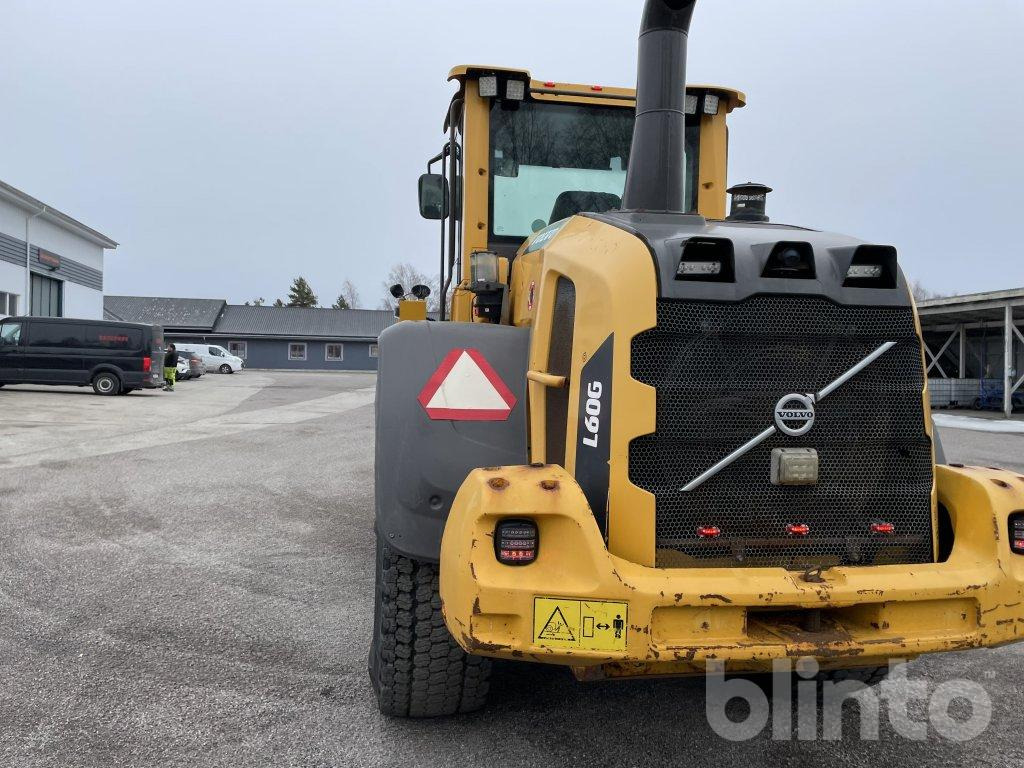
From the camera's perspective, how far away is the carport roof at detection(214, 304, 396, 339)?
56978 mm

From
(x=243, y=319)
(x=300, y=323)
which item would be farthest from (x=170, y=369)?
(x=243, y=319)

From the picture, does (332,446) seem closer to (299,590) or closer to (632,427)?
(299,590)

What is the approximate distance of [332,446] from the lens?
38.6ft

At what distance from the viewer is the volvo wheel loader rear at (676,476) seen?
2.26m

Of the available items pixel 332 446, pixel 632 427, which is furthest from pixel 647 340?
pixel 332 446

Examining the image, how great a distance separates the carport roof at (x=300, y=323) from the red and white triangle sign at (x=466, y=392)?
175 feet

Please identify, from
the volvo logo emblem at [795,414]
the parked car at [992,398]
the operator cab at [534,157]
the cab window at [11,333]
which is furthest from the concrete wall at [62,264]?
the parked car at [992,398]

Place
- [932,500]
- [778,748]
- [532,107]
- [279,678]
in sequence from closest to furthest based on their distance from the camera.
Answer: [932,500]
[778,748]
[279,678]
[532,107]

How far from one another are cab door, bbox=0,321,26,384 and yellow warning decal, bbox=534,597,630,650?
2182cm

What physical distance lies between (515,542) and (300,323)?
5840cm

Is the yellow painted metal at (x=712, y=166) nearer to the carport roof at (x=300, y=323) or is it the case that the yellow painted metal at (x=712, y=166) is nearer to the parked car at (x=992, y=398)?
the parked car at (x=992, y=398)

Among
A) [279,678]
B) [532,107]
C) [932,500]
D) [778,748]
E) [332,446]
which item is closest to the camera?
[932,500]

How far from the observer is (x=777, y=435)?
8.27 feet

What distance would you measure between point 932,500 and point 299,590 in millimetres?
3520
